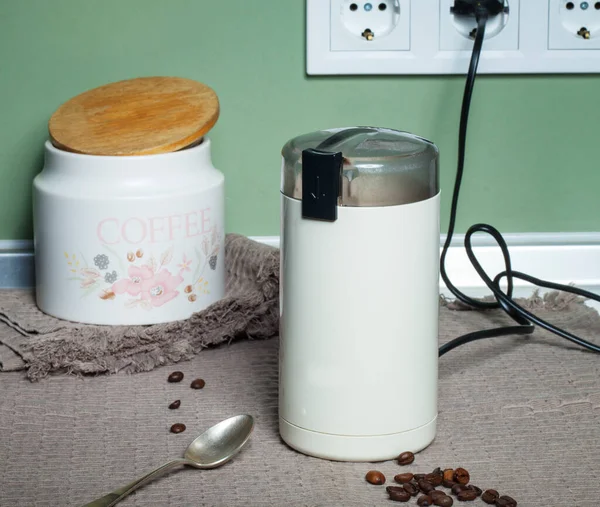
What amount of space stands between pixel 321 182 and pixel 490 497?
0.70ft

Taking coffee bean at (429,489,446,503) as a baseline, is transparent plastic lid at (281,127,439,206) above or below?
above

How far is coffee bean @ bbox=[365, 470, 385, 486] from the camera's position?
1.73 feet

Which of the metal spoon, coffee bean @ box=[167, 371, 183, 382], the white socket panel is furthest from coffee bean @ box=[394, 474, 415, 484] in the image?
the white socket panel

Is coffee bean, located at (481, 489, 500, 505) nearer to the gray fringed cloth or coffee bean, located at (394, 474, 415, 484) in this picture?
coffee bean, located at (394, 474, 415, 484)

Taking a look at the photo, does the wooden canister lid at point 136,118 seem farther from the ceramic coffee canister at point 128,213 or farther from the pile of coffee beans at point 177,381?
the pile of coffee beans at point 177,381

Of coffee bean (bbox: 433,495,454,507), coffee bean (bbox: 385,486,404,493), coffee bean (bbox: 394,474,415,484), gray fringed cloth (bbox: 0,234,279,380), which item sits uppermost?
gray fringed cloth (bbox: 0,234,279,380)

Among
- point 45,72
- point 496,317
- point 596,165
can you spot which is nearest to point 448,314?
point 496,317

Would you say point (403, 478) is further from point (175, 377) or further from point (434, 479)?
point (175, 377)

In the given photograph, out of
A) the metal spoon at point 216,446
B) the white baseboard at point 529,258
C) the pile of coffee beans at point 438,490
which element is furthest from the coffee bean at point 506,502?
the white baseboard at point 529,258

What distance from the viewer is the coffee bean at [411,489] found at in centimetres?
52

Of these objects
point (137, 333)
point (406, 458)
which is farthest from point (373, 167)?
point (137, 333)

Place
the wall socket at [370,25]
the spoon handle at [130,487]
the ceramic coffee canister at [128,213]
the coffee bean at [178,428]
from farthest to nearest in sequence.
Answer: the wall socket at [370,25], the ceramic coffee canister at [128,213], the coffee bean at [178,428], the spoon handle at [130,487]

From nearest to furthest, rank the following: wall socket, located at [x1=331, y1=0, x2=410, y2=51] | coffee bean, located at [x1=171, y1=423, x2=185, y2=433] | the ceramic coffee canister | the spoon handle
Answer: the spoon handle < coffee bean, located at [x1=171, y1=423, x2=185, y2=433] < the ceramic coffee canister < wall socket, located at [x1=331, y1=0, x2=410, y2=51]

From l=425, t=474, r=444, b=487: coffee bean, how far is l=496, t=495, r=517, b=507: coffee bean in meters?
0.04
